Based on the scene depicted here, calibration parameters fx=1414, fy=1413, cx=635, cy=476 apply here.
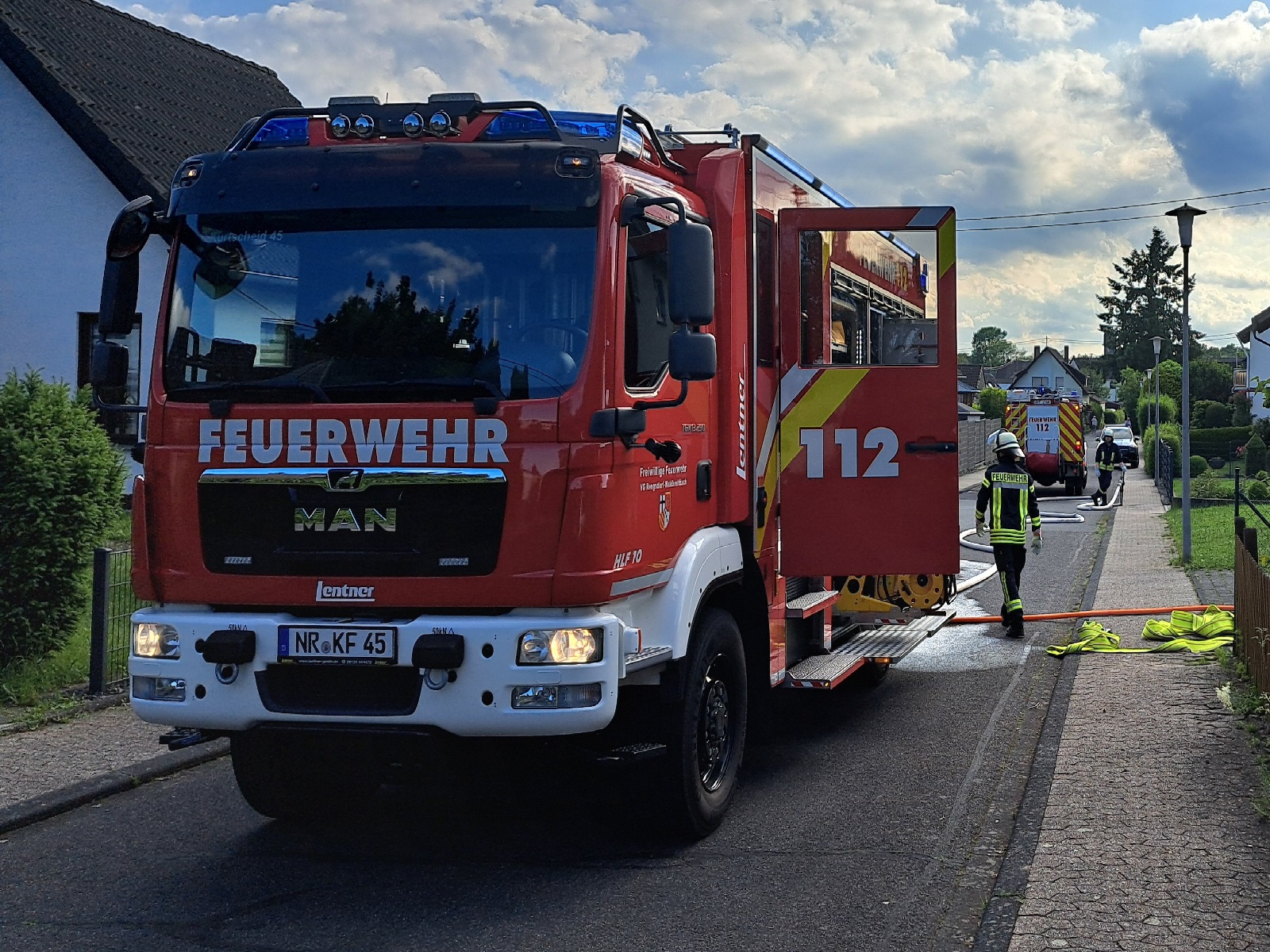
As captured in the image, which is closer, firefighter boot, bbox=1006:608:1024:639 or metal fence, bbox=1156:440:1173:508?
firefighter boot, bbox=1006:608:1024:639

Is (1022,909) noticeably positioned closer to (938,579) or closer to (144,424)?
(144,424)

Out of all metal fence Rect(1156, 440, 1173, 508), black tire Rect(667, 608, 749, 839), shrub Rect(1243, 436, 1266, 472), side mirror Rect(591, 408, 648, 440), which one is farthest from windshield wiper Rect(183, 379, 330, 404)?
shrub Rect(1243, 436, 1266, 472)

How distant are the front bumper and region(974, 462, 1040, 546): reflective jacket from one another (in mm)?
7296

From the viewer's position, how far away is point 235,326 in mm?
5457

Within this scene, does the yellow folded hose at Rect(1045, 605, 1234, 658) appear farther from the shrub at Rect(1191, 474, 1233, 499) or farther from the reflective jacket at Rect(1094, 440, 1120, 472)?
the reflective jacket at Rect(1094, 440, 1120, 472)

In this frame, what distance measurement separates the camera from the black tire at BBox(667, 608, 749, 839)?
5.70 meters

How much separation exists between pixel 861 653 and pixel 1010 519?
3.98m

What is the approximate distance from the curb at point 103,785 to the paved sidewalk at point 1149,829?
4.26 meters

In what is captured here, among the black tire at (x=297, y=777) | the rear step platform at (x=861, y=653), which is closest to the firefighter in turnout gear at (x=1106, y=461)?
the rear step platform at (x=861, y=653)

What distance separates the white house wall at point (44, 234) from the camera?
58.2 ft

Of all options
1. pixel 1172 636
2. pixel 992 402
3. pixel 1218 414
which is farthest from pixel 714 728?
pixel 992 402

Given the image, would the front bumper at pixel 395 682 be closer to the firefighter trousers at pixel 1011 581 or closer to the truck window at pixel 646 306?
the truck window at pixel 646 306

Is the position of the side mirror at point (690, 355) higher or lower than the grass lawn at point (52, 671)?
higher

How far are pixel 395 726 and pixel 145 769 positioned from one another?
8.58ft
